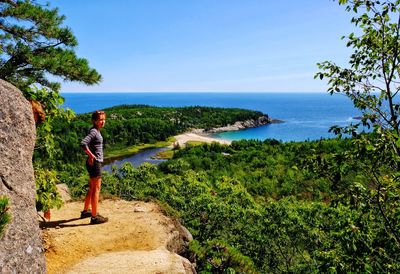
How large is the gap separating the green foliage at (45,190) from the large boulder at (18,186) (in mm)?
2385

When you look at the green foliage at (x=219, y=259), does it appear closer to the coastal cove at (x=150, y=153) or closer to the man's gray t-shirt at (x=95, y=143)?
the man's gray t-shirt at (x=95, y=143)

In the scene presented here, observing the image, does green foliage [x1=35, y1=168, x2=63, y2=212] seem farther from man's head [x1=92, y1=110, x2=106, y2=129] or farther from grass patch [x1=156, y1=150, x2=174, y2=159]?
grass patch [x1=156, y1=150, x2=174, y2=159]

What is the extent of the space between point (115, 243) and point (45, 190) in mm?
2785

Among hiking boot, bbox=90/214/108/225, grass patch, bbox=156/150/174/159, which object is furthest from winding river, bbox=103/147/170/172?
hiking boot, bbox=90/214/108/225

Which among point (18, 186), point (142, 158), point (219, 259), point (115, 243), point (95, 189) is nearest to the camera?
point (18, 186)

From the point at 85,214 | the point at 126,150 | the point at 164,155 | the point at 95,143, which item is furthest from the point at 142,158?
the point at 95,143

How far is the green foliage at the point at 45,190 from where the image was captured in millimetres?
10633

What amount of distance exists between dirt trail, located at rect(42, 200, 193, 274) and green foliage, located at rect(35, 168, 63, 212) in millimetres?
1110

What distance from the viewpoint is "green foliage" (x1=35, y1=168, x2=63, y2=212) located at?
10.6 metres

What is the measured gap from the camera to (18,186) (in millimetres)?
7672

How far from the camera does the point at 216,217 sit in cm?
2458

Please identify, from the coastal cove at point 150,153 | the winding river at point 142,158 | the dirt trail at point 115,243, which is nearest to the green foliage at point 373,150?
the dirt trail at point 115,243

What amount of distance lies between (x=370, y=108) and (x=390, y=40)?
5.89ft

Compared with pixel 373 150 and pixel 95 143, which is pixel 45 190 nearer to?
pixel 95 143
